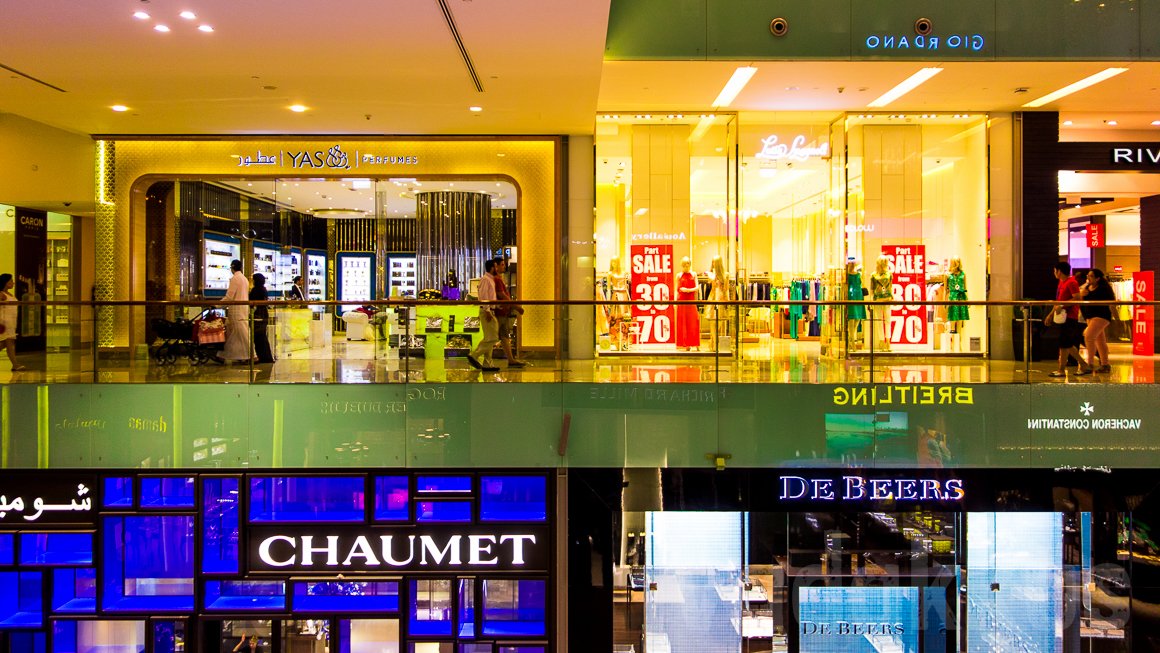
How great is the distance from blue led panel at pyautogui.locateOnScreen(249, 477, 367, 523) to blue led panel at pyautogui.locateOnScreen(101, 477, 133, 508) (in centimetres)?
111

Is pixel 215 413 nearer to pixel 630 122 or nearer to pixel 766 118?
pixel 630 122

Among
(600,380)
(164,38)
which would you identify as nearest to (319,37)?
(164,38)

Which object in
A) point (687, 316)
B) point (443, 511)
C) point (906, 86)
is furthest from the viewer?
point (906, 86)

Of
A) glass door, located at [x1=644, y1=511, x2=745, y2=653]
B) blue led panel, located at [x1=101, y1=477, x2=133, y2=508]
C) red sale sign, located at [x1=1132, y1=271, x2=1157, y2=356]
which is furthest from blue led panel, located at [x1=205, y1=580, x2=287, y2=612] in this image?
red sale sign, located at [x1=1132, y1=271, x2=1157, y2=356]

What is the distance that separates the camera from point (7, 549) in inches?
309

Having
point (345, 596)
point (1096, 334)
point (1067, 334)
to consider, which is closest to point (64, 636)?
point (345, 596)

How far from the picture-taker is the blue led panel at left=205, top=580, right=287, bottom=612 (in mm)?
7926

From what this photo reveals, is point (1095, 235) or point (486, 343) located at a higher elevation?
point (1095, 235)

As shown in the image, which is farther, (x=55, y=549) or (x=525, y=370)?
(x=55, y=549)

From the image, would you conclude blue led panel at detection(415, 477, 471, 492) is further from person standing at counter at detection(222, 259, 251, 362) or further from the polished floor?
person standing at counter at detection(222, 259, 251, 362)

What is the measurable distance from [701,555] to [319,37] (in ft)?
19.8

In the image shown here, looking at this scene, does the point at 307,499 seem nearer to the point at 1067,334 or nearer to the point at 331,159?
the point at 331,159

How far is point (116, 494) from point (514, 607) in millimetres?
3786

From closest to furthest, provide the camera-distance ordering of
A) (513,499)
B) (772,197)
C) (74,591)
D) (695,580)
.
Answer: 1. (513,499)
2. (74,591)
3. (695,580)
4. (772,197)
